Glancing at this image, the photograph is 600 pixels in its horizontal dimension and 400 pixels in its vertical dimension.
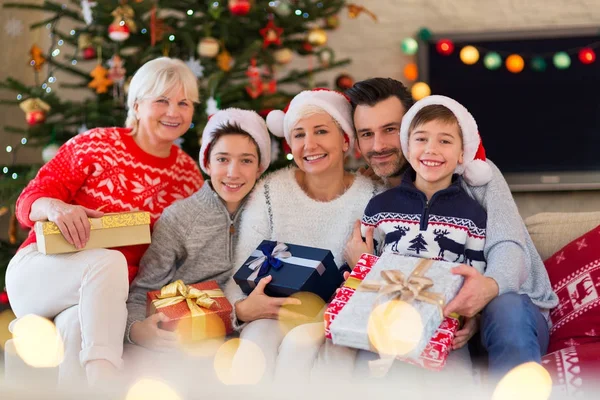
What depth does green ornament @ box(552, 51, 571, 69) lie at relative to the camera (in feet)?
14.1

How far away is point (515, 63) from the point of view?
4328 millimetres

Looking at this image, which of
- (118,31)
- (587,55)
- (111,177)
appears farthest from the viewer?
(587,55)

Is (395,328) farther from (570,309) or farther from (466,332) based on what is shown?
(570,309)

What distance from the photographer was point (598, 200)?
4422 mm

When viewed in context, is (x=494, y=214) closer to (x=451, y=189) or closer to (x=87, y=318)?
(x=451, y=189)

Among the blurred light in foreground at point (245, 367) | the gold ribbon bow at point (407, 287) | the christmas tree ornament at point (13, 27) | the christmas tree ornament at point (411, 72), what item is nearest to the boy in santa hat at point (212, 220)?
the blurred light in foreground at point (245, 367)

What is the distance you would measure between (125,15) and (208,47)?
40 cm

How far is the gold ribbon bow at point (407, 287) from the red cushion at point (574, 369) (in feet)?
1.23

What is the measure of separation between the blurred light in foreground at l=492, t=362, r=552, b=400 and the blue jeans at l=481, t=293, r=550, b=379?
0.05 feet

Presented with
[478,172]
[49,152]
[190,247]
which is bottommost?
[190,247]

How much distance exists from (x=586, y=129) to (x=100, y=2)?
10.0 feet

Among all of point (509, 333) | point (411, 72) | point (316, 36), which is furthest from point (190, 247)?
point (411, 72)

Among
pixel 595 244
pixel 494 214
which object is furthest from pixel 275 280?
pixel 595 244

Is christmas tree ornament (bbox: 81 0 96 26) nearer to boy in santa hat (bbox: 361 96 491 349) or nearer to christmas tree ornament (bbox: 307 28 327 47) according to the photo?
christmas tree ornament (bbox: 307 28 327 47)
